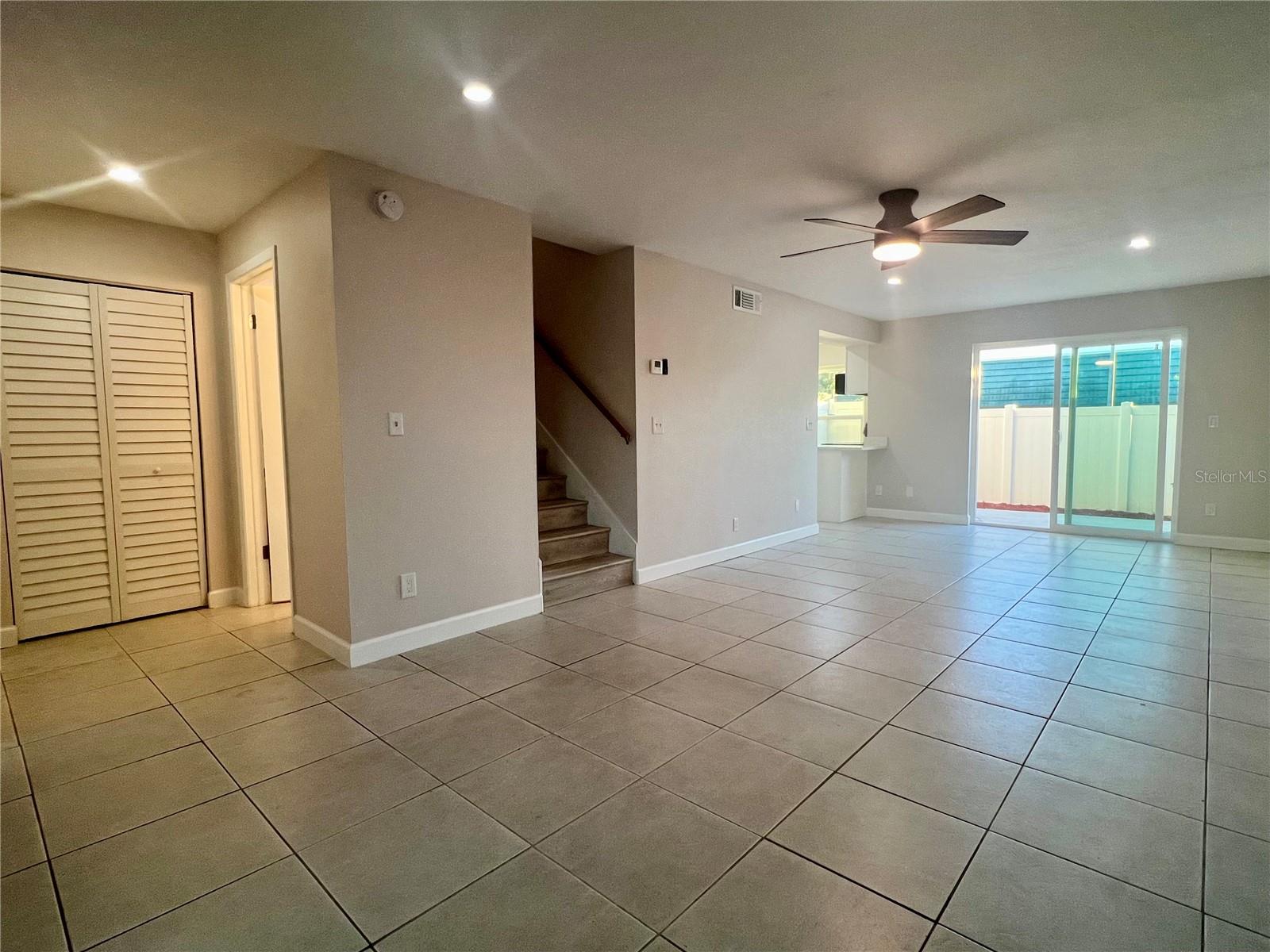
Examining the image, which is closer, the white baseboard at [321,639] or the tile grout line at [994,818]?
the tile grout line at [994,818]

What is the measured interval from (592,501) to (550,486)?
0.41m

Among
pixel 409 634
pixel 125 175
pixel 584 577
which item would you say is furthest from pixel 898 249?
pixel 125 175

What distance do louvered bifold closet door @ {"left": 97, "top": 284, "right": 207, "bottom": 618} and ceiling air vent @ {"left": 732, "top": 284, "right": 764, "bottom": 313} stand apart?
161 inches

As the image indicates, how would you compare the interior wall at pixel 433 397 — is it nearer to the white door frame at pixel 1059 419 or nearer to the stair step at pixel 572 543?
the stair step at pixel 572 543

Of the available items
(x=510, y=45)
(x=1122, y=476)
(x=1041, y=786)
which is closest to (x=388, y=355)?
(x=510, y=45)

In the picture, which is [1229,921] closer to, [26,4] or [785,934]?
[785,934]

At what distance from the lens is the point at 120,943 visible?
144 cm

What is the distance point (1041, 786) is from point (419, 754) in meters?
2.18

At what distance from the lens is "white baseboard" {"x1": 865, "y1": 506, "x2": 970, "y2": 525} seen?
7.28 metres

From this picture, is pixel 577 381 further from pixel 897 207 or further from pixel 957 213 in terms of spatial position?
pixel 957 213

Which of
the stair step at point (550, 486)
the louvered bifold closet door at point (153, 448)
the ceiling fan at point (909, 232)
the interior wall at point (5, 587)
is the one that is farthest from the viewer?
the stair step at point (550, 486)

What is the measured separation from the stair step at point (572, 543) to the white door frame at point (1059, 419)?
4.91m

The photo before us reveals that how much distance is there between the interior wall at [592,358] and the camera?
14.9 ft

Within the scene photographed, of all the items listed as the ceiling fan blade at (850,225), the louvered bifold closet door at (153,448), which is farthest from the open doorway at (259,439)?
the ceiling fan blade at (850,225)
